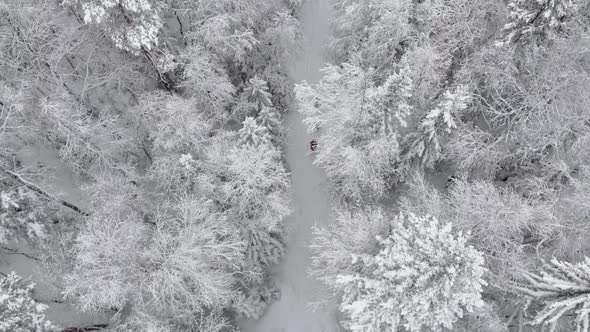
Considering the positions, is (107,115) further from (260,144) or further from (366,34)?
(366,34)

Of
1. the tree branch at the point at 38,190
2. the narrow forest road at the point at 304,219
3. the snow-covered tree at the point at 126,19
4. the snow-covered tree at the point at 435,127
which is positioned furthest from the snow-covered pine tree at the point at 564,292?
the tree branch at the point at 38,190

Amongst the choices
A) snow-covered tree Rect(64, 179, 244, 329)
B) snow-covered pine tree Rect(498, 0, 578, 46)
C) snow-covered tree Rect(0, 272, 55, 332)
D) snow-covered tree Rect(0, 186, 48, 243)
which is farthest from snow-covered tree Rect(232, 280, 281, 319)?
snow-covered pine tree Rect(498, 0, 578, 46)

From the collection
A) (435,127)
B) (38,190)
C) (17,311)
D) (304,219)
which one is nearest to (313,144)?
(304,219)

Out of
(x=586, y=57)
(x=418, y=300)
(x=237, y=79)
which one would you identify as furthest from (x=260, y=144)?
(x=586, y=57)

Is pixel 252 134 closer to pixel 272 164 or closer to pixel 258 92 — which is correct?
pixel 272 164

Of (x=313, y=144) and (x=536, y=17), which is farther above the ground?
(x=536, y=17)

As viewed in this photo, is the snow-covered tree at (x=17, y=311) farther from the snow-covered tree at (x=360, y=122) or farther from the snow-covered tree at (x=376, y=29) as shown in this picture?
the snow-covered tree at (x=376, y=29)
